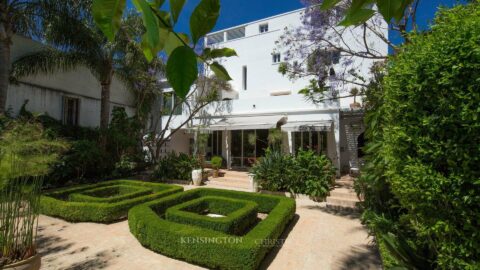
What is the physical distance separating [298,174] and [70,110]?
19.1 m

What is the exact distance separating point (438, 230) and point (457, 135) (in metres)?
1.17

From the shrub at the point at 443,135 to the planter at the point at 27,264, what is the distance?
7130mm

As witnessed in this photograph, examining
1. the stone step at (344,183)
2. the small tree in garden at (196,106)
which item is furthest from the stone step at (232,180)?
the stone step at (344,183)

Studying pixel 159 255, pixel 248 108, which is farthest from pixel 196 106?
pixel 159 255

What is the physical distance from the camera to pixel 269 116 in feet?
64.8

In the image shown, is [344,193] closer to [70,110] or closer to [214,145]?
[214,145]

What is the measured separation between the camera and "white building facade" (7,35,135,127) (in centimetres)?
1661

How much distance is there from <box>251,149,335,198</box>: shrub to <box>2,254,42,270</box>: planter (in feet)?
35.0

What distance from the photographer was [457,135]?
2807mm

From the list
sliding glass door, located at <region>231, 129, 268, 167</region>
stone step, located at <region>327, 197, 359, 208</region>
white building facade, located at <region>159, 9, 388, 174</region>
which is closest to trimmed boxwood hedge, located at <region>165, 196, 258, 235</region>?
stone step, located at <region>327, 197, 359, 208</region>

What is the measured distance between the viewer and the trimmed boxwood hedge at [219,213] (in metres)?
7.92

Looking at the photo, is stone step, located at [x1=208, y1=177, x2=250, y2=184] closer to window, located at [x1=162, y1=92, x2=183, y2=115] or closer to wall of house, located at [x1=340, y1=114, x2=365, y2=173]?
wall of house, located at [x1=340, y1=114, x2=365, y2=173]

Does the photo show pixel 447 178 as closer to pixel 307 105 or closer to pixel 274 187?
pixel 274 187

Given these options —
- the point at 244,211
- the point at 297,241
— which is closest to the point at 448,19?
the point at 297,241
